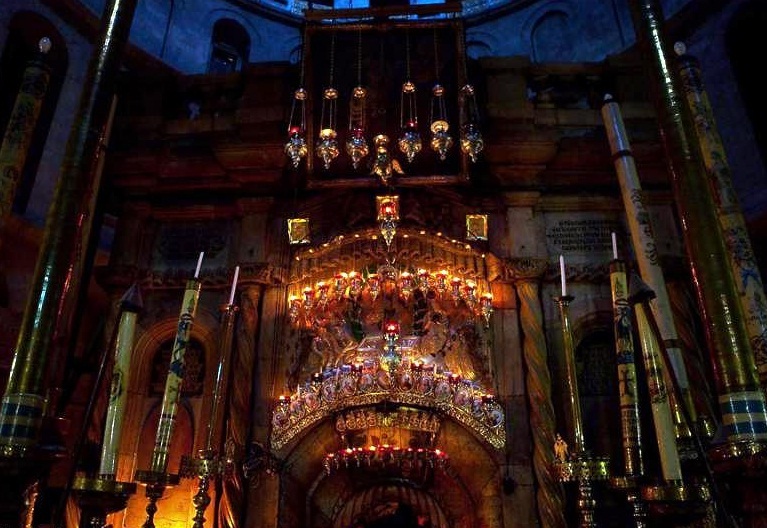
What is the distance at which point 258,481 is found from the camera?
6.82m

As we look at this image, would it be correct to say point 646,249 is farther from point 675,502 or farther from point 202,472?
point 202,472

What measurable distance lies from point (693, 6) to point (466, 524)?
30.0 ft

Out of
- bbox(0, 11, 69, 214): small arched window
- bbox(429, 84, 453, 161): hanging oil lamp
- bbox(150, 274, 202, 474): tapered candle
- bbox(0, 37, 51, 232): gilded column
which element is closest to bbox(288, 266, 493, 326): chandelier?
bbox(429, 84, 453, 161): hanging oil lamp

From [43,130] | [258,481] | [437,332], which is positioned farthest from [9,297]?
[437,332]

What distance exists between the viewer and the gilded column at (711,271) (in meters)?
3.93

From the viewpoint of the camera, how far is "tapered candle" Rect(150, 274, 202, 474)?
496 centimetres

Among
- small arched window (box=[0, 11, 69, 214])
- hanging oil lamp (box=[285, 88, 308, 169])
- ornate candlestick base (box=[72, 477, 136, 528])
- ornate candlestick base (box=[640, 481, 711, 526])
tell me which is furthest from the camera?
small arched window (box=[0, 11, 69, 214])

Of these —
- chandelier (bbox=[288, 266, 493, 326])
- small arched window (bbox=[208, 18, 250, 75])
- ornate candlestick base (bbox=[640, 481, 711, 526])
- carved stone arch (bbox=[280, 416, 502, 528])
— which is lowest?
ornate candlestick base (bbox=[640, 481, 711, 526])

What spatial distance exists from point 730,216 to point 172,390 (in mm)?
5387

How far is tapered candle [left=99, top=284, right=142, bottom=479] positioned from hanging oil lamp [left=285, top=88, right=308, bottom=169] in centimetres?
230

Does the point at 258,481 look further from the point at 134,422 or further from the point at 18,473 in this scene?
the point at 18,473

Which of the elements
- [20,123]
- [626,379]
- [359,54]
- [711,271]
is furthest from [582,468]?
[20,123]

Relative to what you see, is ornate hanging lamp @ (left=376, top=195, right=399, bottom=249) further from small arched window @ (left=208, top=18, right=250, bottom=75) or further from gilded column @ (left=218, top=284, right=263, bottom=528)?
small arched window @ (left=208, top=18, right=250, bottom=75)

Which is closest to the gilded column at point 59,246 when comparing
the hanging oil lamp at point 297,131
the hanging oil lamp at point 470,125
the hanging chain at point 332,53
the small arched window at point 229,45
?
the hanging oil lamp at point 297,131
